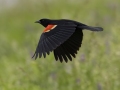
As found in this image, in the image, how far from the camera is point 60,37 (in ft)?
15.7

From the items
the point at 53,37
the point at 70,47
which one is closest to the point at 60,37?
the point at 53,37

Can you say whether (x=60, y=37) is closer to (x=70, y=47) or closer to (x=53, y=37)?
(x=53, y=37)

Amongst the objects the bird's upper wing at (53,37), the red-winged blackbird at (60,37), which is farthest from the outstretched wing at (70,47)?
the bird's upper wing at (53,37)

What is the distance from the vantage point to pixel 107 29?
Answer: 9.95 metres

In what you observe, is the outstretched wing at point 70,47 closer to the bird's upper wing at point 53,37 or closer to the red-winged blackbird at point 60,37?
the red-winged blackbird at point 60,37

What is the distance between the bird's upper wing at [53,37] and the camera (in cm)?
469

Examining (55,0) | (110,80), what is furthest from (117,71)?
(55,0)

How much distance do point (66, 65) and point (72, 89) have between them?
49 centimetres

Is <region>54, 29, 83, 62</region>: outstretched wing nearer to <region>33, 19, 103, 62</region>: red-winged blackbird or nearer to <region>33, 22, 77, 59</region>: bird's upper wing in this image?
<region>33, 19, 103, 62</region>: red-winged blackbird

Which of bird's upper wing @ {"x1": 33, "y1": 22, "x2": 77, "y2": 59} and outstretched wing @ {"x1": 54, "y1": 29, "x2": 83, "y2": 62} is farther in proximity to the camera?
outstretched wing @ {"x1": 54, "y1": 29, "x2": 83, "y2": 62}

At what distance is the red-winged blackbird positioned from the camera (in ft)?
15.4

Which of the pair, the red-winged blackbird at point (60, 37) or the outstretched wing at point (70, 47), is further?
the outstretched wing at point (70, 47)

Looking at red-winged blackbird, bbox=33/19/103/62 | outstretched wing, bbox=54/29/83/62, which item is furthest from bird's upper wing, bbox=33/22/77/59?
outstretched wing, bbox=54/29/83/62

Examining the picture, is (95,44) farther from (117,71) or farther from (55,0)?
(55,0)
